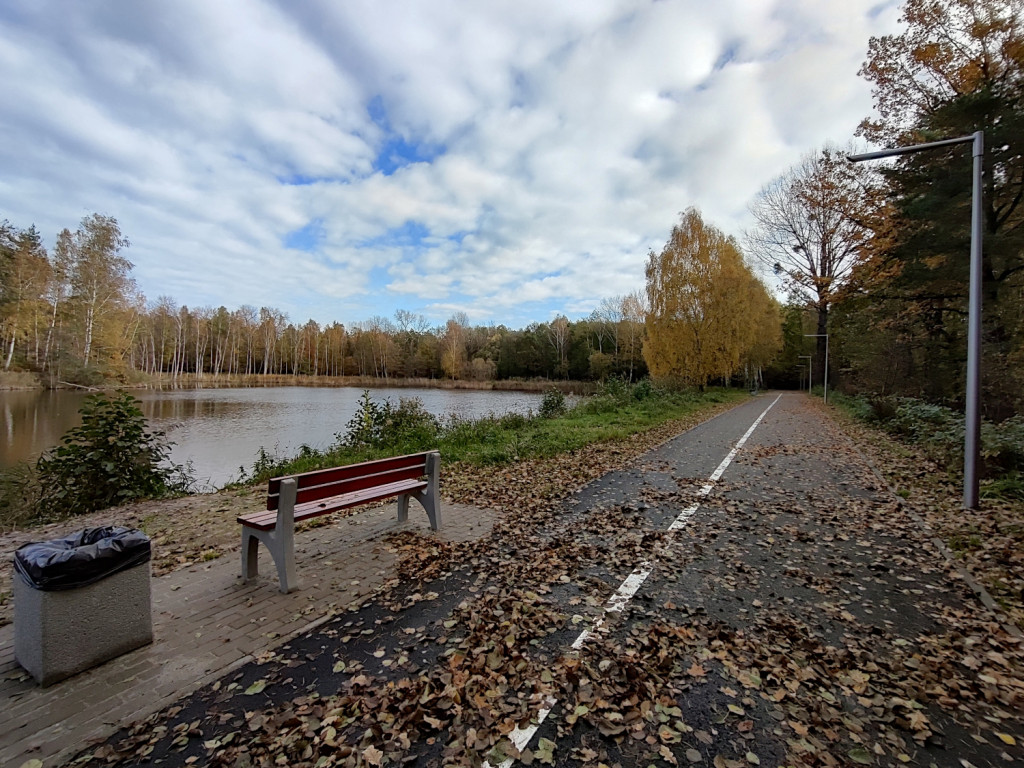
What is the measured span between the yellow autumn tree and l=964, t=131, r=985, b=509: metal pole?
64.0 feet

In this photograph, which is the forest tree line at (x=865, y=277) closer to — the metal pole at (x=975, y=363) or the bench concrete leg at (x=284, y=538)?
the metal pole at (x=975, y=363)

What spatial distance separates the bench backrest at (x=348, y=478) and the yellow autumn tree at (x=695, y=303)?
75.2 feet

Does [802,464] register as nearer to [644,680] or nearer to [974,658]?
[974,658]

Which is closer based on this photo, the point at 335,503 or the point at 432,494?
the point at 335,503

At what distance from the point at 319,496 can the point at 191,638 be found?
1290 mm

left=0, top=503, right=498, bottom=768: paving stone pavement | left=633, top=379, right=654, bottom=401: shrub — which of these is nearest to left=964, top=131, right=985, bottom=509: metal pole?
left=0, top=503, right=498, bottom=768: paving stone pavement

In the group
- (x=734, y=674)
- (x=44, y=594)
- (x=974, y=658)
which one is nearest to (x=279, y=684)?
(x=44, y=594)

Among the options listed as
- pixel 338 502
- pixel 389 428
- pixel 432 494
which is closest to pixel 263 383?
pixel 389 428

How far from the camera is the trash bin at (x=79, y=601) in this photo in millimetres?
2619

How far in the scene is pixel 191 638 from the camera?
3.15 meters

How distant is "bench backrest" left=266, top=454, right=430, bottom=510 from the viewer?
12.7 feet

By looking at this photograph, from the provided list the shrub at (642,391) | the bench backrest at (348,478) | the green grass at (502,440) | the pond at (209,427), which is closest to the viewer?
the bench backrest at (348,478)

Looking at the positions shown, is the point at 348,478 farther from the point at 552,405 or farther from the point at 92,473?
→ the point at 552,405

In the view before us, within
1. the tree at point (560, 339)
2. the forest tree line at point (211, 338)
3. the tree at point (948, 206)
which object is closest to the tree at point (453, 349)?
the forest tree line at point (211, 338)
